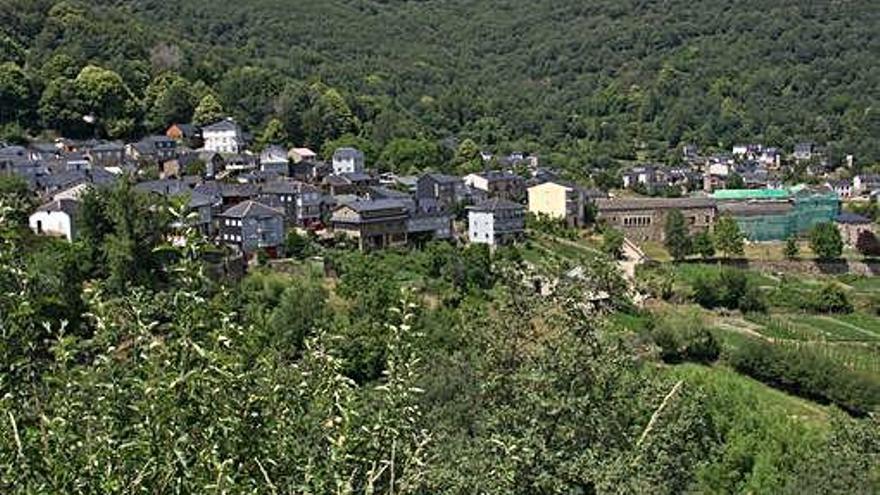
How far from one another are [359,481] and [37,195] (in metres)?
19.6

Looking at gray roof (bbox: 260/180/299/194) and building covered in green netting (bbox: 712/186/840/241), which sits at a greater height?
gray roof (bbox: 260/180/299/194)

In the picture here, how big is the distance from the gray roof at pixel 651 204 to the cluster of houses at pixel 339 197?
3cm

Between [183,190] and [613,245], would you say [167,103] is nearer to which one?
[183,190]

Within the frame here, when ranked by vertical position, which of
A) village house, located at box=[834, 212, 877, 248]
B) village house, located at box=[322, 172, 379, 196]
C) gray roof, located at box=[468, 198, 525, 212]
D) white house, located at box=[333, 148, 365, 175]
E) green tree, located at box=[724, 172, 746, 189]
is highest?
white house, located at box=[333, 148, 365, 175]

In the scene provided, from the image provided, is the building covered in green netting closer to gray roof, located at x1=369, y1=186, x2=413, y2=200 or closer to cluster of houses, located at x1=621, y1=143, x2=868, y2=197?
cluster of houses, located at x1=621, y1=143, x2=868, y2=197

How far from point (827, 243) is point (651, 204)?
18.2ft

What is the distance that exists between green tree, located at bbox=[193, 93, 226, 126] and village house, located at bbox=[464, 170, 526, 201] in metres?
8.29

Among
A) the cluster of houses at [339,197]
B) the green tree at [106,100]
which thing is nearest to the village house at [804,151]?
the cluster of houses at [339,197]

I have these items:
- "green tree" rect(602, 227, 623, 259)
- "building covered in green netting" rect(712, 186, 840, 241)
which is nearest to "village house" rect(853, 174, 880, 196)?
"building covered in green netting" rect(712, 186, 840, 241)

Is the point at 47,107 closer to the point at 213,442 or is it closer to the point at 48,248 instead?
the point at 48,248

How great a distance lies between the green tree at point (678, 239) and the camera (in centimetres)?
2661

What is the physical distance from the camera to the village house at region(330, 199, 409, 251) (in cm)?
2195

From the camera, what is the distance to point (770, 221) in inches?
1184

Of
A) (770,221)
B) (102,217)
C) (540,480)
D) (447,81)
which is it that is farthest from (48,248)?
(447,81)
